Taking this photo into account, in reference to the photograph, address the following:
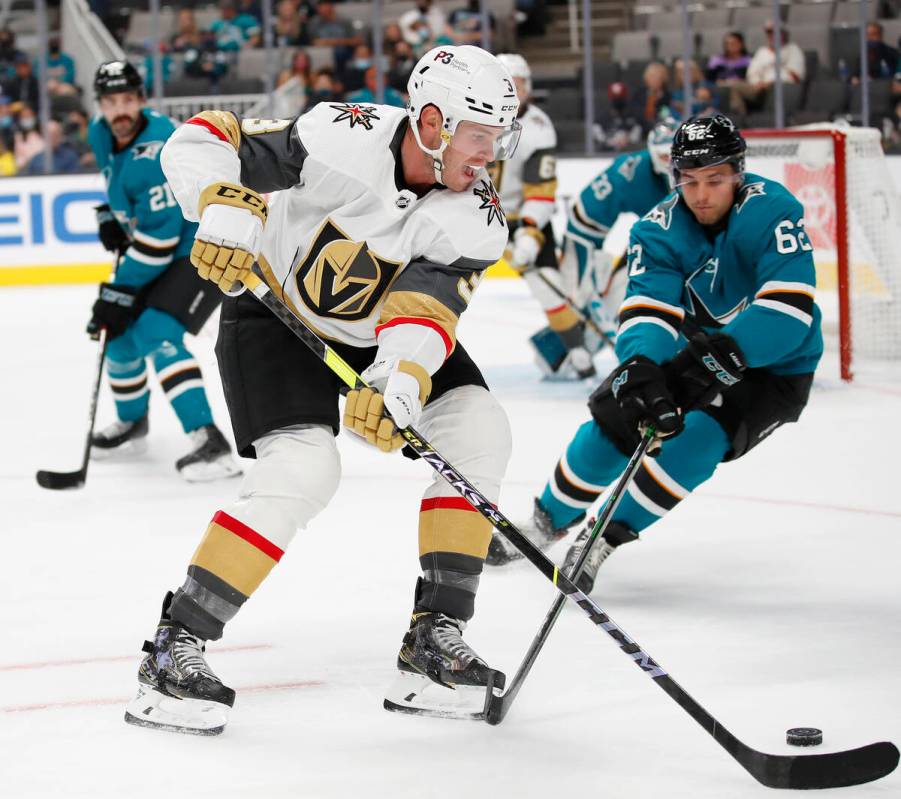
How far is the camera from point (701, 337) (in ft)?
8.73

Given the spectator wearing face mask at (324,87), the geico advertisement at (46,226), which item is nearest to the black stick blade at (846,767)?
the geico advertisement at (46,226)

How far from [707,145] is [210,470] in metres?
1.87

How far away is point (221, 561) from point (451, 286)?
→ 56cm

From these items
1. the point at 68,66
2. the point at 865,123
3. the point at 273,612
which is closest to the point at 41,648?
the point at 273,612

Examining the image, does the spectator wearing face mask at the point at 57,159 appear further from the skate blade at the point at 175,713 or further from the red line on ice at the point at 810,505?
the skate blade at the point at 175,713

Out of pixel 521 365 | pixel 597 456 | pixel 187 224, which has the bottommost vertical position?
pixel 521 365

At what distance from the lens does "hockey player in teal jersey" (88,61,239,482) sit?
397cm

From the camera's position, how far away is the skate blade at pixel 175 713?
211 centimetres

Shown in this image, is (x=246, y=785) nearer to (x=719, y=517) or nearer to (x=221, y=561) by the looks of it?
(x=221, y=561)

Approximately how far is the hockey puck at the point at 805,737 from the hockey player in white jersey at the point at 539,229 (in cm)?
331

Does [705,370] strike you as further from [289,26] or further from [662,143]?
[289,26]

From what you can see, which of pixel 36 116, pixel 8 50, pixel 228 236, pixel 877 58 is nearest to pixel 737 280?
pixel 228 236

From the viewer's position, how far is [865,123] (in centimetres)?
832

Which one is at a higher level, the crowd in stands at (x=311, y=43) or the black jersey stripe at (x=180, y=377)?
the crowd in stands at (x=311, y=43)
